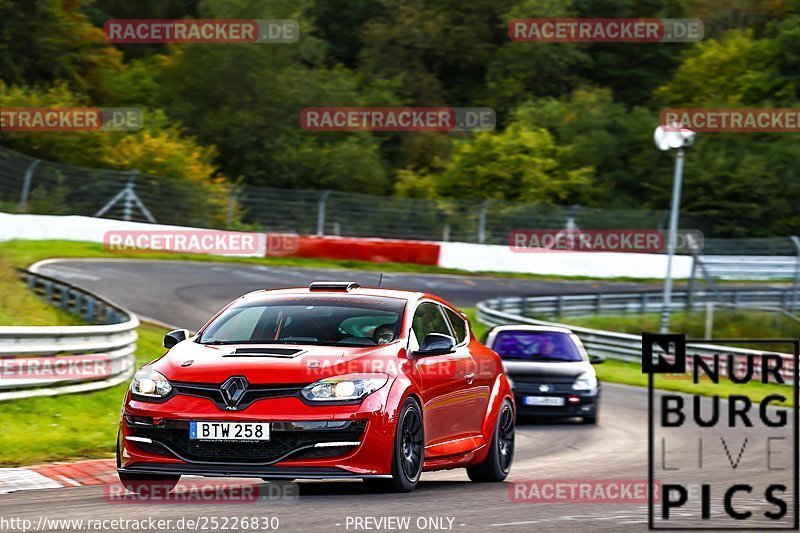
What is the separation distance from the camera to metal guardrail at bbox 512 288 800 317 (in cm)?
3550

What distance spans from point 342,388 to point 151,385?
1234 mm

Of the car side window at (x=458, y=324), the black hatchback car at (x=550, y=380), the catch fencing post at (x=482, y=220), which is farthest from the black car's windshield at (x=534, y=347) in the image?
the catch fencing post at (x=482, y=220)

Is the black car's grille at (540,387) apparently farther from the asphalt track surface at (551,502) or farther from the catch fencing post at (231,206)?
the catch fencing post at (231,206)

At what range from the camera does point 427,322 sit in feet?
34.8

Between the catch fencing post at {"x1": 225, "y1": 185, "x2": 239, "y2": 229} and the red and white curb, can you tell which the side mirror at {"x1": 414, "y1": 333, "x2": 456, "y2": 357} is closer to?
the red and white curb

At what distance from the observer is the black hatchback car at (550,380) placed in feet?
60.2

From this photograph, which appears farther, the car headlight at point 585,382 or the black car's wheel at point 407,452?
the car headlight at point 585,382

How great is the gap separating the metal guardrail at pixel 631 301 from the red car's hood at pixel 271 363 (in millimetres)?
24946

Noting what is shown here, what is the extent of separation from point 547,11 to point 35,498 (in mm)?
68891

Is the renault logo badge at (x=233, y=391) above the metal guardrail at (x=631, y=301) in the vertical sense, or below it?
above

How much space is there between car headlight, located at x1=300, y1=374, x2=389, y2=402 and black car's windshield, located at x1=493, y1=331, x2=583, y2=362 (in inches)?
397

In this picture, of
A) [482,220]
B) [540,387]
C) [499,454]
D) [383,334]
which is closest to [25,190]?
[482,220]

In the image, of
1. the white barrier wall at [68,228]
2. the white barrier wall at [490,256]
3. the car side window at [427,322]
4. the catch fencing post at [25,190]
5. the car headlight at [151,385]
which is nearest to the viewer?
the car headlight at [151,385]

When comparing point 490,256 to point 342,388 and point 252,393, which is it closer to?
point 342,388
